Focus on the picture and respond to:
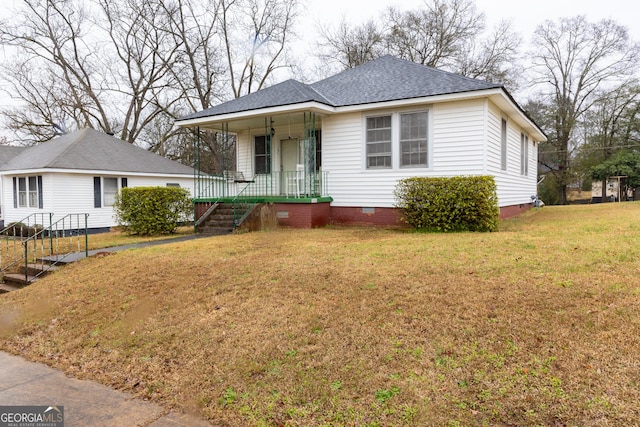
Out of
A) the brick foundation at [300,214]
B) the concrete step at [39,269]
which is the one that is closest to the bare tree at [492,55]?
the brick foundation at [300,214]

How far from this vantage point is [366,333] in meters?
3.61

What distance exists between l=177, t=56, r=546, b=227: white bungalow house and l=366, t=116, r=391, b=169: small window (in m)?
0.03

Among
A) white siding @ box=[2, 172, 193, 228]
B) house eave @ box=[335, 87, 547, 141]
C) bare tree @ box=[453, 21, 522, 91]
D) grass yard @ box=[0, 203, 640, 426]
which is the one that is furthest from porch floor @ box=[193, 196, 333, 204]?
bare tree @ box=[453, 21, 522, 91]

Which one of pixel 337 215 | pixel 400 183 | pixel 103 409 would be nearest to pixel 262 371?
pixel 103 409

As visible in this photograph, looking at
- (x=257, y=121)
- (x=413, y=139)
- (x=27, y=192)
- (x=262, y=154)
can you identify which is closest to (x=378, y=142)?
(x=413, y=139)

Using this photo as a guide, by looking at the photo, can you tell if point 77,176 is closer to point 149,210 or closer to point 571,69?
point 149,210

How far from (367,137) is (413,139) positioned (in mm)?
1343

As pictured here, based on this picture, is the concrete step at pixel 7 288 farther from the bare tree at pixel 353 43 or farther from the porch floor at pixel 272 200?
the bare tree at pixel 353 43

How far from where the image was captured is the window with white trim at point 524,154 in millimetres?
15089

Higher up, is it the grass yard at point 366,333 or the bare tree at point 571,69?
the bare tree at point 571,69

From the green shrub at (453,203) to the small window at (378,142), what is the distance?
2.10 meters

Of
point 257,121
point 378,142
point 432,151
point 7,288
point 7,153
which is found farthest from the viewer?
point 7,153

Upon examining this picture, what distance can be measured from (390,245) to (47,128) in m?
29.2

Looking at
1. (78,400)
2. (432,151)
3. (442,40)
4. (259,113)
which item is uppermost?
(442,40)
